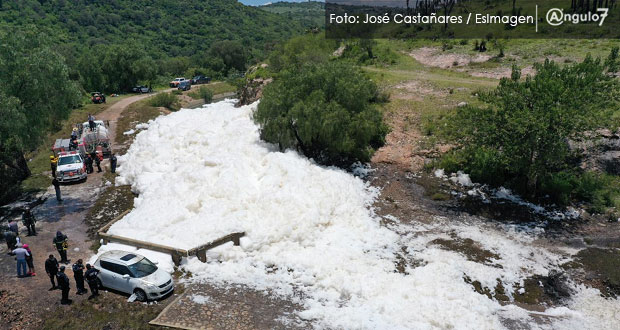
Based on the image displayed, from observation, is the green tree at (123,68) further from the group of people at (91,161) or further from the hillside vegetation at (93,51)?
the group of people at (91,161)

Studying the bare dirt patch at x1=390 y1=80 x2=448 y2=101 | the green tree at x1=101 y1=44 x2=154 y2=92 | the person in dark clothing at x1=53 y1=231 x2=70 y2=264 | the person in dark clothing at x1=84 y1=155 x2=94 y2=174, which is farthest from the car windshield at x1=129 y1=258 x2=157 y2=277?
the green tree at x1=101 y1=44 x2=154 y2=92

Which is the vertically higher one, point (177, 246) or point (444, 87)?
point (444, 87)

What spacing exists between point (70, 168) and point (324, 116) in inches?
673

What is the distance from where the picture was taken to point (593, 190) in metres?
24.1

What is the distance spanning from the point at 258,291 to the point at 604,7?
63.0 meters

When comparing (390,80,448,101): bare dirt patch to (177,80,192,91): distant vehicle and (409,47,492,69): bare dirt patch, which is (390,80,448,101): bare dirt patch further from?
(177,80,192,91): distant vehicle

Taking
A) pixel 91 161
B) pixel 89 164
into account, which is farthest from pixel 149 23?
pixel 89 164

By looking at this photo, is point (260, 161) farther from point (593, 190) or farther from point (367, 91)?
point (593, 190)

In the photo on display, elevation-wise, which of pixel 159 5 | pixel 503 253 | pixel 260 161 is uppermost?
pixel 159 5

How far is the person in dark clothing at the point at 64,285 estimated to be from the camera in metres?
15.3

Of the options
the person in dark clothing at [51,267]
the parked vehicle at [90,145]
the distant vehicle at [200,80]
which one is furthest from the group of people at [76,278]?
the distant vehicle at [200,80]

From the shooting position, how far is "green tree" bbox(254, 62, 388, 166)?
28484 millimetres

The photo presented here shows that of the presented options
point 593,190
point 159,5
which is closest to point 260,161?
point 593,190

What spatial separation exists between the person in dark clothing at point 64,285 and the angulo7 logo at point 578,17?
58.7 m
